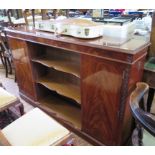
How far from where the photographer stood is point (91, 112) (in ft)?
5.25

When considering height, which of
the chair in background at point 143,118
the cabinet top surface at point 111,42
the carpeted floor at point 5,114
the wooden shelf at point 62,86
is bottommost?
the carpeted floor at point 5,114

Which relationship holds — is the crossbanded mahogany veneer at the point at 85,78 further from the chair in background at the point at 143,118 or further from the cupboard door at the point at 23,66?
the chair in background at the point at 143,118

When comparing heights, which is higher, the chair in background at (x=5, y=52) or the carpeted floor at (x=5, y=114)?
the chair in background at (x=5, y=52)

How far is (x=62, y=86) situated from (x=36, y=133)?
895 millimetres

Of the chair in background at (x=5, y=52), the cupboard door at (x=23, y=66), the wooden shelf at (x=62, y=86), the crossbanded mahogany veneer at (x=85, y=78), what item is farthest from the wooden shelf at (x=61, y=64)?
the chair in background at (x=5, y=52)

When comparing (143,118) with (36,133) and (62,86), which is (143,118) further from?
(62,86)

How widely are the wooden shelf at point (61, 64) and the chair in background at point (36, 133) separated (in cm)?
58

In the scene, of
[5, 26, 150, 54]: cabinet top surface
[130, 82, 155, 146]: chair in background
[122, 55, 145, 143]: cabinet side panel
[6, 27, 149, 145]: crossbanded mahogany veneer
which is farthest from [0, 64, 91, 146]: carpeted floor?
[5, 26, 150, 54]: cabinet top surface

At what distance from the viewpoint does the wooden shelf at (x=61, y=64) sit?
1.74m

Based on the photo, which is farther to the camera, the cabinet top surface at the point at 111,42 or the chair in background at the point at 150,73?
the chair in background at the point at 150,73

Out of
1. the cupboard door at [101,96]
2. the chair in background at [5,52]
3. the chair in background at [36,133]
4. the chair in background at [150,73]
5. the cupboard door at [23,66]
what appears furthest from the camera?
the chair in background at [5,52]

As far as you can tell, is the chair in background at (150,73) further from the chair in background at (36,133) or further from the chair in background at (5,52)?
the chair in background at (5,52)

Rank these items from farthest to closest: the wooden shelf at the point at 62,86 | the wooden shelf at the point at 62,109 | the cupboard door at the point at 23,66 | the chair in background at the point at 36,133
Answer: the cupboard door at the point at 23,66 < the wooden shelf at the point at 62,109 < the wooden shelf at the point at 62,86 < the chair in background at the point at 36,133

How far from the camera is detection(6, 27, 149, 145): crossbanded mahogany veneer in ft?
4.12
